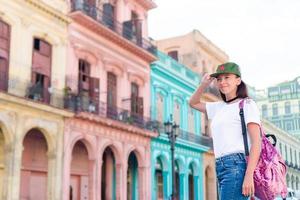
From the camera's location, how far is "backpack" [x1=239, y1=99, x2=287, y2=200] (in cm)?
306

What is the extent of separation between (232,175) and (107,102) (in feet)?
56.7

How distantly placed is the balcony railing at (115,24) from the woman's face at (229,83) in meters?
15.8

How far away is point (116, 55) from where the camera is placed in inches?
833

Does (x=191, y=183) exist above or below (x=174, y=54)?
below

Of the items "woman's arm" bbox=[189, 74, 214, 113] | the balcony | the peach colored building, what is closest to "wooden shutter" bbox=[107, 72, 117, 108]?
the balcony

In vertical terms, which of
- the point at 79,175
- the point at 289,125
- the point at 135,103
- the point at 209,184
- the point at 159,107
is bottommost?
the point at 79,175

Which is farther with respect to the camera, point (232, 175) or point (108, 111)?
point (108, 111)

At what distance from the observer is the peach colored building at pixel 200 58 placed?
29.0 meters

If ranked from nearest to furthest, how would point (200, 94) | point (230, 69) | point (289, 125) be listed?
point (230, 69) < point (200, 94) < point (289, 125)

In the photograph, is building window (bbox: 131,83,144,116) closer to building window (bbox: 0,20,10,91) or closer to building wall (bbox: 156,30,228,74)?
building window (bbox: 0,20,10,91)

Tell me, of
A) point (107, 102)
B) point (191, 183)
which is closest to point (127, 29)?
point (107, 102)

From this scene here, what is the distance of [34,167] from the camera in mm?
16734

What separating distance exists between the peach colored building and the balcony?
7.34m

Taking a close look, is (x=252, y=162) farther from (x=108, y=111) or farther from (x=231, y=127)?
(x=108, y=111)
